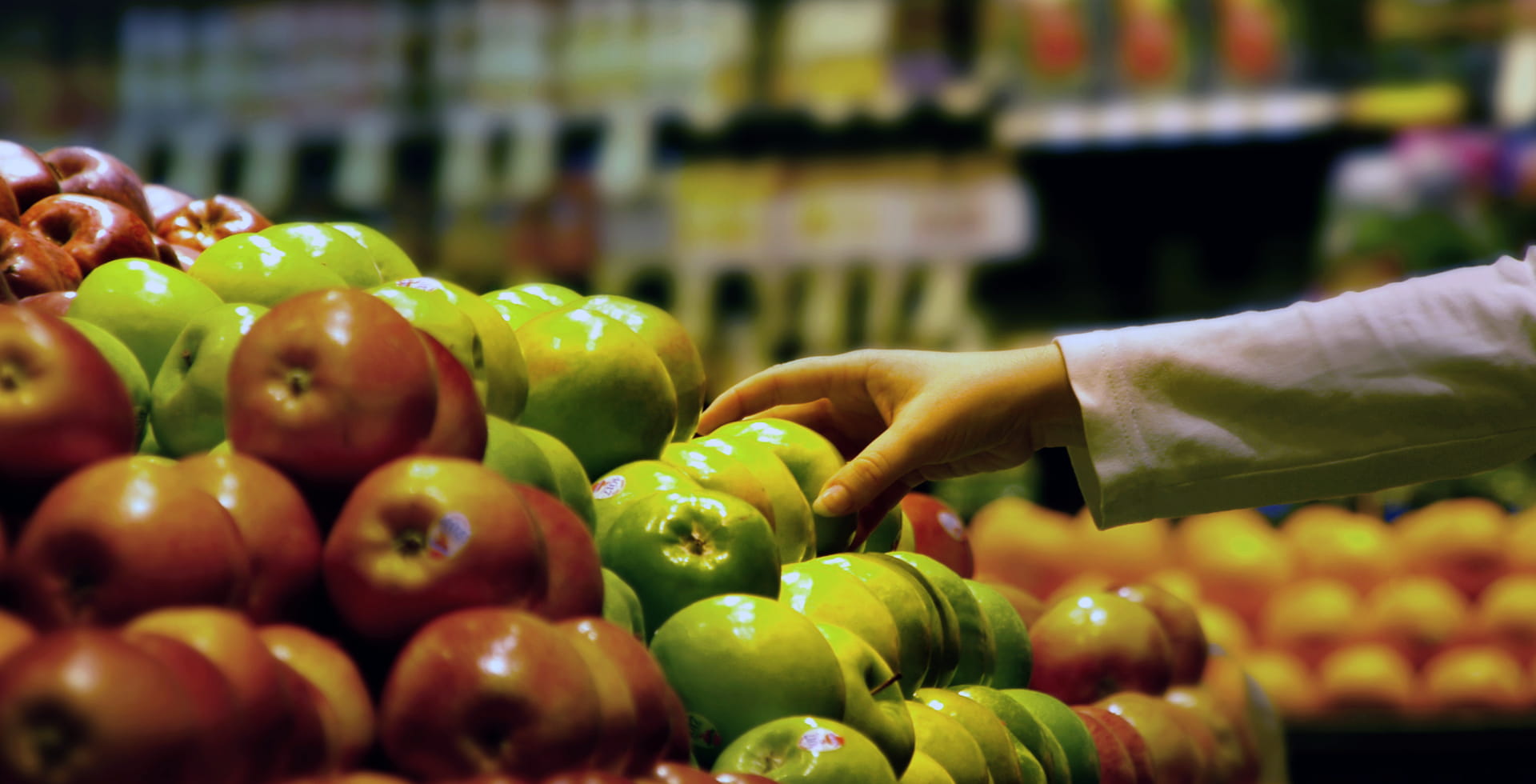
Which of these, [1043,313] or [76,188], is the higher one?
[76,188]

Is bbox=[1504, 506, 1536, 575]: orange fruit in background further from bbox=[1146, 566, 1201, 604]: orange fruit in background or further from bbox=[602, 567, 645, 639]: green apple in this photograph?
bbox=[602, 567, 645, 639]: green apple

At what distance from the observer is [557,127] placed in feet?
14.7

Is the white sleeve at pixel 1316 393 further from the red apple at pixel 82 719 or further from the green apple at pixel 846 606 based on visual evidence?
the red apple at pixel 82 719

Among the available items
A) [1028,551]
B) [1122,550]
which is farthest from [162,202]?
[1122,550]

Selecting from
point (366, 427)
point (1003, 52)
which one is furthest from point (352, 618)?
point (1003, 52)

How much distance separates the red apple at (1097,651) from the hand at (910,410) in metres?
0.18

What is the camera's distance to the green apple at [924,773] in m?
1.01

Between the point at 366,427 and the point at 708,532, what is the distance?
0.31 metres

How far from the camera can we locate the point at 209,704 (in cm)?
60

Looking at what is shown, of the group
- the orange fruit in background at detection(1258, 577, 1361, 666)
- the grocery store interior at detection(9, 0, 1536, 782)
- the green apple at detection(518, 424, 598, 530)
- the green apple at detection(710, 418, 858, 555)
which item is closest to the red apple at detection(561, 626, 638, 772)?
the green apple at detection(518, 424, 598, 530)

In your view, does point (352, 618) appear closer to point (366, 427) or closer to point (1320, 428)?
point (366, 427)

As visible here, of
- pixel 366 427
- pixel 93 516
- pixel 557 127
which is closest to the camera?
pixel 93 516

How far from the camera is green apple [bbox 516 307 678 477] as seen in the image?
1130mm

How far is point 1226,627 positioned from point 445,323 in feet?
6.68
